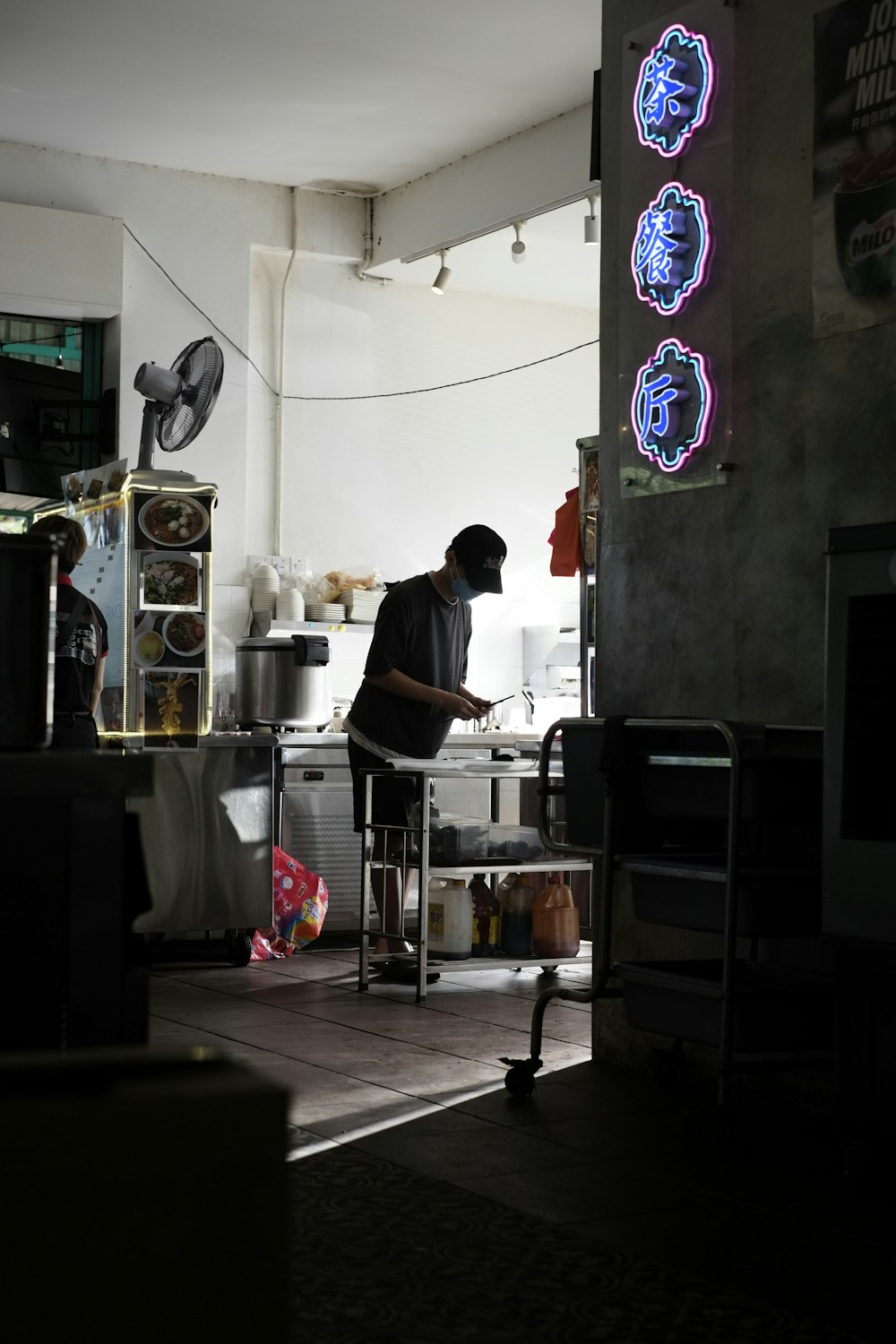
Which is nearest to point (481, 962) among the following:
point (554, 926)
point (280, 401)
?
point (554, 926)

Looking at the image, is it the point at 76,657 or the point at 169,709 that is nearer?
the point at 76,657

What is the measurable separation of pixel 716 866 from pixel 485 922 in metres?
2.47

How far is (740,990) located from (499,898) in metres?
2.78

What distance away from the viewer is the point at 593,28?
6.47m

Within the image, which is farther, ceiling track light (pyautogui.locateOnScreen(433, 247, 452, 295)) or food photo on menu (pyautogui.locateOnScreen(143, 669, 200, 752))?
ceiling track light (pyautogui.locateOnScreen(433, 247, 452, 295))

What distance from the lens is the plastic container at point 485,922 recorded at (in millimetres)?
6016

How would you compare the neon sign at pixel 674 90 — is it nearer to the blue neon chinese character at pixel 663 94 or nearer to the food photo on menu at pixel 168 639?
the blue neon chinese character at pixel 663 94

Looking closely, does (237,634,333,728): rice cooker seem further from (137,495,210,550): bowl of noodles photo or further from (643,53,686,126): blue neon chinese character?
(643,53,686,126): blue neon chinese character

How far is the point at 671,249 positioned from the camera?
431cm

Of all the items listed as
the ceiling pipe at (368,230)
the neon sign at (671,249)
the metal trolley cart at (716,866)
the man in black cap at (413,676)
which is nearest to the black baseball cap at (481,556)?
the man in black cap at (413,676)

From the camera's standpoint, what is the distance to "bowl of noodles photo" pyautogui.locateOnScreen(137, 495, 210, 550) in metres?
5.96

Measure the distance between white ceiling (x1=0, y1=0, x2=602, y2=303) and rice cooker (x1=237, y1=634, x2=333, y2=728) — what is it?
8.23ft

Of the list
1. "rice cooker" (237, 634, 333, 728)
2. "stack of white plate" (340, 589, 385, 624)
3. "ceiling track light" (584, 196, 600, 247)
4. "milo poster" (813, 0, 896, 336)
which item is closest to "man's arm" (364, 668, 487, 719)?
"rice cooker" (237, 634, 333, 728)

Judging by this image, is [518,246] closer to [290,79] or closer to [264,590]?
[290,79]
